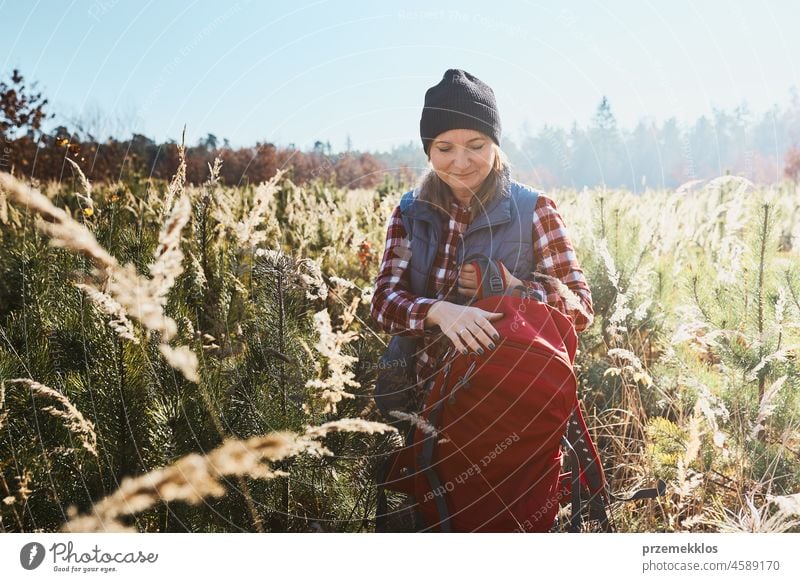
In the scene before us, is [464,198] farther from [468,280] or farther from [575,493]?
[575,493]

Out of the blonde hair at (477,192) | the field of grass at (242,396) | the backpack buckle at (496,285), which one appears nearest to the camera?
the field of grass at (242,396)

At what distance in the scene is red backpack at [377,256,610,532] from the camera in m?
1.50

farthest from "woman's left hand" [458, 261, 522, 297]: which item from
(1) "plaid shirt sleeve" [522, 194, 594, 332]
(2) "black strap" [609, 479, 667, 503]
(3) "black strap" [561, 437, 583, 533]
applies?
(2) "black strap" [609, 479, 667, 503]

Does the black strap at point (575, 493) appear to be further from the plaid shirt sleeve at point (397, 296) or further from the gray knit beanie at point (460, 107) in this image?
the gray knit beanie at point (460, 107)

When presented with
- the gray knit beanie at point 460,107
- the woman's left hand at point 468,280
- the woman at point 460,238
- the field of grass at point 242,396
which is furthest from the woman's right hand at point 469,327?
the gray knit beanie at point 460,107

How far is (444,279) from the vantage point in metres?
1.85

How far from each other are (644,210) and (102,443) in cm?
306

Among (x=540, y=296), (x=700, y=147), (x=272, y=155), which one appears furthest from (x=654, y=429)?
(x=272, y=155)

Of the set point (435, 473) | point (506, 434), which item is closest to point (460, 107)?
point (506, 434)

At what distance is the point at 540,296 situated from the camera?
65.4 inches

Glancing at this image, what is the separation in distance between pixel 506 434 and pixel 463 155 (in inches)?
30.4

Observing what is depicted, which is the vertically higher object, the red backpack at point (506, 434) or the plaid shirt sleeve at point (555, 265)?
the plaid shirt sleeve at point (555, 265)

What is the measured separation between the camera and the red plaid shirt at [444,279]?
1.71 m
